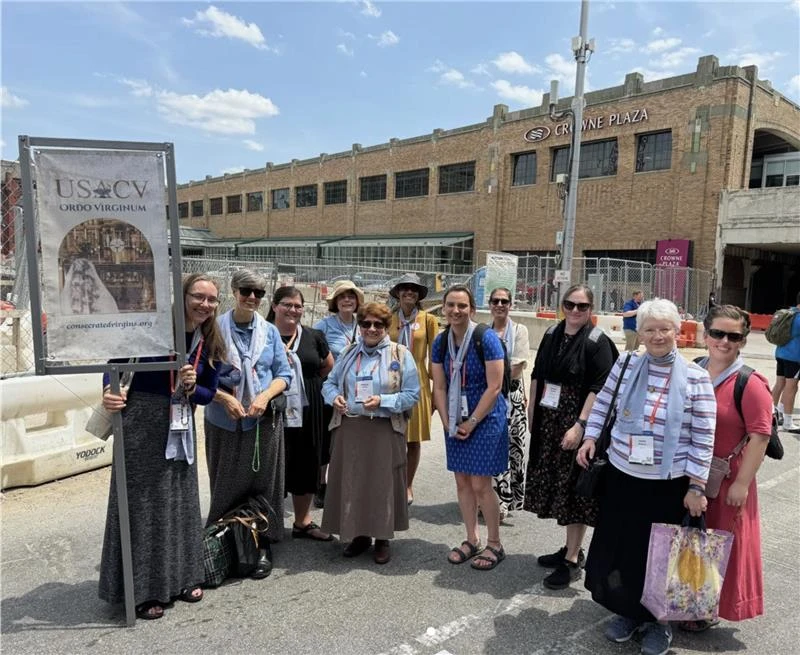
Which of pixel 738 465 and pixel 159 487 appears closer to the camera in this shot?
pixel 738 465

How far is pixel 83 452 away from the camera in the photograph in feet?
17.0

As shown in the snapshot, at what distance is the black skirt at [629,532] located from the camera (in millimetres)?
2877

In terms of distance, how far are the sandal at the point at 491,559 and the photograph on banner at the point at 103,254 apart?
2.36 meters

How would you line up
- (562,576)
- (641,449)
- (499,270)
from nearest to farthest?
(641,449)
(562,576)
(499,270)

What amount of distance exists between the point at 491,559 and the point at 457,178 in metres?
32.9

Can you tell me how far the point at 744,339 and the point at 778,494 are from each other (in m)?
3.31

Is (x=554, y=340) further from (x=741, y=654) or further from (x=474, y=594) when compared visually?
(x=741, y=654)

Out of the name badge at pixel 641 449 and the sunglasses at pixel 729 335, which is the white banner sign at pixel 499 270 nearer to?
the sunglasses at pixel 729 335

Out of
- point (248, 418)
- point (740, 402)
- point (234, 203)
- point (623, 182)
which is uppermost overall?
point (234, 203)

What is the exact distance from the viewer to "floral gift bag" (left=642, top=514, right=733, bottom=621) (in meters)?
2.77

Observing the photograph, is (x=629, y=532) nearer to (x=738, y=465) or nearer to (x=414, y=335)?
(x=738, y=465)

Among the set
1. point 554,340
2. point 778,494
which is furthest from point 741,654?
point 778,494

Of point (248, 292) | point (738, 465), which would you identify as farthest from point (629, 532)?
point (248, 292)

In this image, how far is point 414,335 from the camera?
491 cm
